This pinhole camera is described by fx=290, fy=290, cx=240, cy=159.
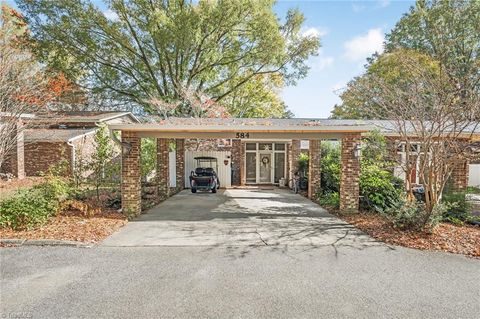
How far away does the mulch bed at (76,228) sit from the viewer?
6391 mm

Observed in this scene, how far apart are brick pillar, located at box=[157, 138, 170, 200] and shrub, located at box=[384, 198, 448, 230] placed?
865cm

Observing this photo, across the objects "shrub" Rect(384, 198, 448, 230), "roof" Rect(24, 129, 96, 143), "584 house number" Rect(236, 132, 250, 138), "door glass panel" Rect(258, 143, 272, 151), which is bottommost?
"shrub" Rect(384, 198, 448, 230)

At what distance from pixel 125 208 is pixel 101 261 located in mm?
3612

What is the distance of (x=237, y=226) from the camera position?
7.68m

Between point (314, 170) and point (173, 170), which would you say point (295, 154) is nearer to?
point (314, 170)

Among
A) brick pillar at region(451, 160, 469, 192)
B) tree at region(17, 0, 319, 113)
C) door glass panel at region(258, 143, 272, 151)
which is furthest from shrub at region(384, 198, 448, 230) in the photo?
tree at region(17, 0, 319, 113)

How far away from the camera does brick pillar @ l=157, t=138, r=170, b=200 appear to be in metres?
12.3

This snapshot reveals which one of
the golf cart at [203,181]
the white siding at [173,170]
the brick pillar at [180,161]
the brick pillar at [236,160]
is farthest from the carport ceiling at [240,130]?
the brick pillar at [236,160]

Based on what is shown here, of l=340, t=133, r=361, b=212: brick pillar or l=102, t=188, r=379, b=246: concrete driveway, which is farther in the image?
l=340, t=133, r=361, b=212: brick pillar

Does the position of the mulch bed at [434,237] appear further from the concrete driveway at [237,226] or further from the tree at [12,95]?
the tree at [12,95]

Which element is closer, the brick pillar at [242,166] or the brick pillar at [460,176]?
the brick pillar at [460,176]

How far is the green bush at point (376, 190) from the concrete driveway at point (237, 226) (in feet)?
4.62

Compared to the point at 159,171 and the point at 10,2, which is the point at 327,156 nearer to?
the point at 159,171

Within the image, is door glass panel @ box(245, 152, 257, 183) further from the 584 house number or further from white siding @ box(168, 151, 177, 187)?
the 584 house number
